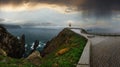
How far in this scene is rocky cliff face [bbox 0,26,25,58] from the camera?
6450 cm

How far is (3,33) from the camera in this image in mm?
66250

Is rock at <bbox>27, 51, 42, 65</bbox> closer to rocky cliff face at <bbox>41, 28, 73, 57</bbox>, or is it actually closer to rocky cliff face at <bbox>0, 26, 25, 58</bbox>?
rocky cliff face at <bbox>41, 28, 73, 57</bbox>

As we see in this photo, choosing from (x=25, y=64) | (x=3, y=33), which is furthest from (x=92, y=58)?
(x=3, y=33)

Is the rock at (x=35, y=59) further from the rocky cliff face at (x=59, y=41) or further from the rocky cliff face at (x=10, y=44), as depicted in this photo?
the rocky cliff face at (x=10, y=44)

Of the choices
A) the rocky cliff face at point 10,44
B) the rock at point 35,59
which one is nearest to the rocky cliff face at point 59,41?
the rocky cliff face at point 10,44

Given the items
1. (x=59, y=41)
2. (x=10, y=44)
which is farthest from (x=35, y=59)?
(x=10, y=44)

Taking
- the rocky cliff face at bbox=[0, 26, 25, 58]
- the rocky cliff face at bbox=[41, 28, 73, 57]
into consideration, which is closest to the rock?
the rocky cliff face at bbox=[41, 28, 73, 57]

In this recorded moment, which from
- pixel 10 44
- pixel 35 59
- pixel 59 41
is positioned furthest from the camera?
pixel 10 44

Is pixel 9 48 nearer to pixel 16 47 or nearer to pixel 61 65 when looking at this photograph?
pixel 16 47

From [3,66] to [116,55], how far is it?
362 inches

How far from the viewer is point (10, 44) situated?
6850 centimetres

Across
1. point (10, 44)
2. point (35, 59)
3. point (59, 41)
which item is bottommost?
point (10, 44)

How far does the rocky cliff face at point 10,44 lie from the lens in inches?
2539

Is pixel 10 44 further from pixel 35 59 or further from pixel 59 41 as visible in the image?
pixel 35 59
